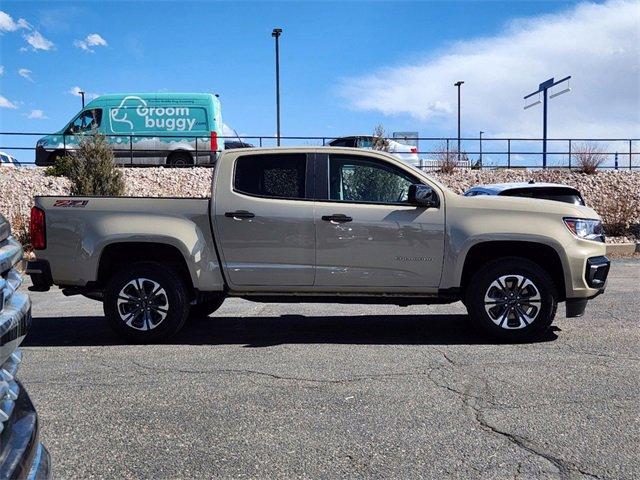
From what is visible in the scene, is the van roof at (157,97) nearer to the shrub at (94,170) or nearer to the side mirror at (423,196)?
the shrub at (94,170)

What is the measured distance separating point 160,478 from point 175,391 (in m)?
1.42

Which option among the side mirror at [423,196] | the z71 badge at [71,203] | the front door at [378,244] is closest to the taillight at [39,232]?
the z71 badge at [71,203]

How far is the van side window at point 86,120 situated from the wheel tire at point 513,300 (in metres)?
17.7

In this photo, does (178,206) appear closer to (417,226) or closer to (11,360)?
(417,226)

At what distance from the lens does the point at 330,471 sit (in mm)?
3215

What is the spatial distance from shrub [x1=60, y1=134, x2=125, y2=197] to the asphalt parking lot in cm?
813

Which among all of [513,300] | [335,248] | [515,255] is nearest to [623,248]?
[515,255]

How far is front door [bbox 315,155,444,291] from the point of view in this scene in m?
5.98

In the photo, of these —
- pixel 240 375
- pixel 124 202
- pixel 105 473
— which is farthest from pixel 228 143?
pixel 105 473

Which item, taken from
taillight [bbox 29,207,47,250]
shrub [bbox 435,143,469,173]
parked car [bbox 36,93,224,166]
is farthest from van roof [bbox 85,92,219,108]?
taillight [bbox 29,207,47,250]

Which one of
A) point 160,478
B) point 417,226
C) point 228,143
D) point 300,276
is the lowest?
point 160,478

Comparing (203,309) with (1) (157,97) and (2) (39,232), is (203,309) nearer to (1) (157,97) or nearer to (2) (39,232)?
(2) (39,232)

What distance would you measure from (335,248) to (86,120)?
17.2 metres

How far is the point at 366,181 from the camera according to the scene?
619 cm
